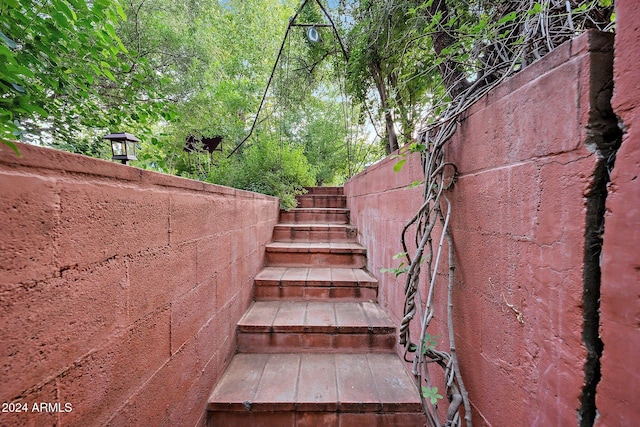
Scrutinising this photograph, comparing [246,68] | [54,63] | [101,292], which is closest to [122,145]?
[54,63]

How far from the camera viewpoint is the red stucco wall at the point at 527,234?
21.3 inches

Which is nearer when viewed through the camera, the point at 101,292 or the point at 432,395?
the point at 101,292

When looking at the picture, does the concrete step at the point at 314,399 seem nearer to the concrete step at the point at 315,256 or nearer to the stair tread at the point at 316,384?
the stair tread at the point at 316,384

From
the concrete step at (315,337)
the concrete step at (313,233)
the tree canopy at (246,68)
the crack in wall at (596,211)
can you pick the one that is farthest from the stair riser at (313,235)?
the crack in wall at (596,211)

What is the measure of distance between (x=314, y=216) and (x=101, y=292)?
2.90 m

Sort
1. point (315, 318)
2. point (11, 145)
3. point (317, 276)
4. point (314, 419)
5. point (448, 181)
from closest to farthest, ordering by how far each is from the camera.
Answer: point (11, 145) < point (448, 181) < point (314, 419) < point (315, 318) < point (317, 276)

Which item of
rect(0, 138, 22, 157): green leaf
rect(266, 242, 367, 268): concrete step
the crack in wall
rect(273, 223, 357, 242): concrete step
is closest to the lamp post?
rect(266, 242, 367, 268): concrete step

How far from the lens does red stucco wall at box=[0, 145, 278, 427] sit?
1.53 feet

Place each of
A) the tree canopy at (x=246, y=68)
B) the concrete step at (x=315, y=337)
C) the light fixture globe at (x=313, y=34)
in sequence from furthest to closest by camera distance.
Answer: the light fixture globe at (x=313, y=34), the concrete step at (x=315, y=337), the tree canopy at (x=246, y=68)

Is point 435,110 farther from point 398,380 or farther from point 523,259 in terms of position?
point 398,380

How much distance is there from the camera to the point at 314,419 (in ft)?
4.13

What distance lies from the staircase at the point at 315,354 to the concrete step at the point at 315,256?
0.03 feet

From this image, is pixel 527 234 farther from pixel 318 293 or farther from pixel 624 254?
pixel 318 293

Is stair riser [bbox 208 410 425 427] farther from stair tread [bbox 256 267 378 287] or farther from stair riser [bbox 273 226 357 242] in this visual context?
stair riser [bbox 273 226 357 242]
